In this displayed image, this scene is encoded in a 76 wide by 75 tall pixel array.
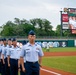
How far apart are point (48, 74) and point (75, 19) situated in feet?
102

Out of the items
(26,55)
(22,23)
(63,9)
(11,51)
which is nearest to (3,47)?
(11,51)

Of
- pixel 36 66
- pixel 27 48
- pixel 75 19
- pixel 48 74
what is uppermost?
pixel 75 19

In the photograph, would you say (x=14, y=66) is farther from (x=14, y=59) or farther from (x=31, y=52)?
(x=31, y=52)

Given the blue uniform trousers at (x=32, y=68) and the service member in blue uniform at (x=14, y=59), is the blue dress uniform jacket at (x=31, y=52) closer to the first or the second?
the blue uniform trousers at (x=32, y=68)

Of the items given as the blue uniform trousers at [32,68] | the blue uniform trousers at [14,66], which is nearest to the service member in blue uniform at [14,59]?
the blue uniform trousers at [14,66]

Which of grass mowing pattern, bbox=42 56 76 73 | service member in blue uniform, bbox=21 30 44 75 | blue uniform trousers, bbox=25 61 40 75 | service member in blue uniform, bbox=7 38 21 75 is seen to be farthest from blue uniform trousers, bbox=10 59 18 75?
grass mowing pattern, bbox=42 56 76 73

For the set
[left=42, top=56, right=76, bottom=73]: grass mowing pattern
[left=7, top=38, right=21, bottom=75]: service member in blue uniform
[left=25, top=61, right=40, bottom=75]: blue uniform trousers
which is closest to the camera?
[left=25, top=61, right=40, bottom=75]: blue uniform trousers

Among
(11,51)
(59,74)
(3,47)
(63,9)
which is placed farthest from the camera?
(63,9)

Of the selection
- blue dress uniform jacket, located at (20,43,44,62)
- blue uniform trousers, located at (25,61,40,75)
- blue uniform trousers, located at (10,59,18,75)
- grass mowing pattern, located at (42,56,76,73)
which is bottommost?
grass mowing pattern, located at (42,56,76,73)

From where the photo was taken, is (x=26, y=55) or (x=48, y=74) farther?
(x=48, y=74)

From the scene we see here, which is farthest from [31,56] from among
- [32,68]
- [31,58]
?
[32,68]

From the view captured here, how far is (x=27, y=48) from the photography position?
7.70 metres

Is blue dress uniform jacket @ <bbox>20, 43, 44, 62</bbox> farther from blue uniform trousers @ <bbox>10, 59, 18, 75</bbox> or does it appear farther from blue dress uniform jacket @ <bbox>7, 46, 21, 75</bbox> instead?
blue uniform trousers @ <bbox>10, 59, 18, 75</bbox>

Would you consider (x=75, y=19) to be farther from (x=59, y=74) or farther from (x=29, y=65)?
(x=29, y=65)
